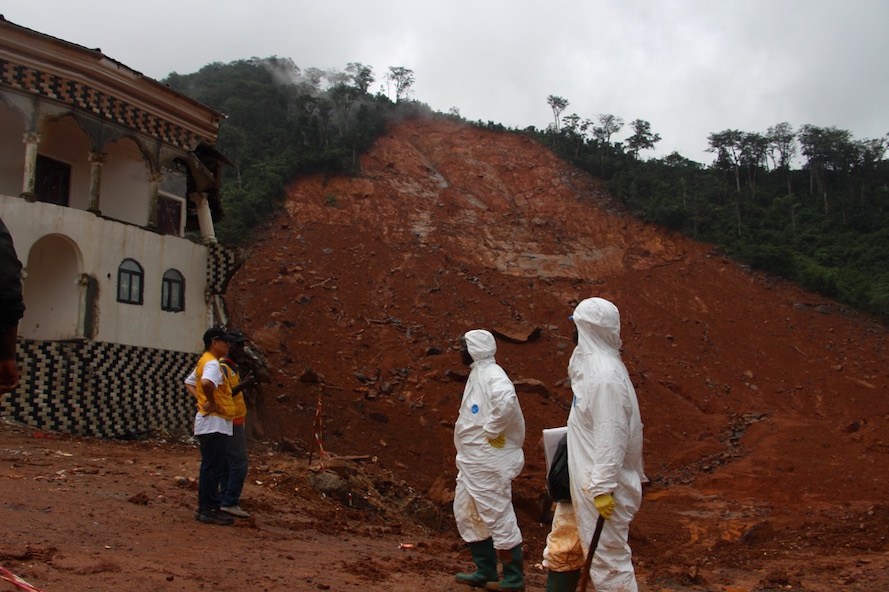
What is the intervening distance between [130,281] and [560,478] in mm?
11383

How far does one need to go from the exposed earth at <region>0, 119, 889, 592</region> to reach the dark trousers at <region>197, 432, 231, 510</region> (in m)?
0.25

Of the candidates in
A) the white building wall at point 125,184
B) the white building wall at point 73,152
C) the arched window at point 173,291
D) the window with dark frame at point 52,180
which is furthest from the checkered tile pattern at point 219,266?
the window with dark frame at point 52,180

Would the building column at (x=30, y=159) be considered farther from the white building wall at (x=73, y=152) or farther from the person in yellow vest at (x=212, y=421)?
the person in yellow vest at (x=212, y=421)

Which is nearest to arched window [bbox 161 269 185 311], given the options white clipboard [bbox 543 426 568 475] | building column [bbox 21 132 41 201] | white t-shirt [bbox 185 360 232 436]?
building column [bbox 21 132 41 201]

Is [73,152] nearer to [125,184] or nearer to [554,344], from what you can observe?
[125,184]

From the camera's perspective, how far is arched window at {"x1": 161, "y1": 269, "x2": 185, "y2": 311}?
1404cm

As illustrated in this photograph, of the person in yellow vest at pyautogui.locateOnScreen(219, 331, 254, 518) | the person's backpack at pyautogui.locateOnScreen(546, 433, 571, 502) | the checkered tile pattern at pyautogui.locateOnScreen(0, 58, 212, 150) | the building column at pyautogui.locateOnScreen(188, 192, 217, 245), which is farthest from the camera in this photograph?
the building column at pyautogui.locateOnScreen(188, 192, 217, 245)

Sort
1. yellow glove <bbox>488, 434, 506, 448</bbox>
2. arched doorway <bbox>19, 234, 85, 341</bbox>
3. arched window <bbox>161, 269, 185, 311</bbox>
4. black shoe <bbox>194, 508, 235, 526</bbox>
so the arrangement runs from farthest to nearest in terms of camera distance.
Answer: arched window <bbox>161, 269, 185, 311</bbox>
arched doorway <bbox>19, 234, 85, 341</bbox>
black shoe <bbox>194, 508, 235, 526</bbox>
yellow glove <bbox>488, 434, 506, 448</bbox>

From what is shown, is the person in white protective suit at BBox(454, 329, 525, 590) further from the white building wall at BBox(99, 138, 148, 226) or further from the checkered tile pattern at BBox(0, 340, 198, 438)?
the white building wall at BBox(99, 138, 148, 226)

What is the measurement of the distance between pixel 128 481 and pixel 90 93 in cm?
795

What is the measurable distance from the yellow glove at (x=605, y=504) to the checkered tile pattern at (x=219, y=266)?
12605mm

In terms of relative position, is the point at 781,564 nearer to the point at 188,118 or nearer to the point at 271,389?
the point at 271,389

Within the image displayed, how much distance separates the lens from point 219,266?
1502 cm

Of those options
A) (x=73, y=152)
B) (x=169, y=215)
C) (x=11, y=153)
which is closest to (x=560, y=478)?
(x=11, y=153)
